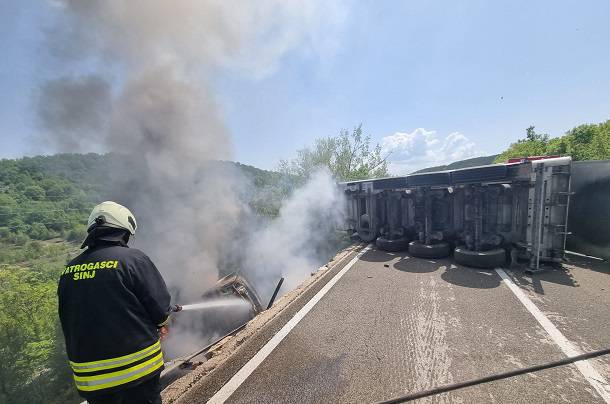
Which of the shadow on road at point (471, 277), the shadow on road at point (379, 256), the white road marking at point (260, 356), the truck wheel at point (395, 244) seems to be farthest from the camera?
the truck wheel at point (395, 244)

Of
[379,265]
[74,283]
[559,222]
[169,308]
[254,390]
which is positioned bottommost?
[379,265]

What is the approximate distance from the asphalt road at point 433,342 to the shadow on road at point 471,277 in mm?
32

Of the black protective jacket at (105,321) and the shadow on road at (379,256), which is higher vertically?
the black protective jacket at (105,321)

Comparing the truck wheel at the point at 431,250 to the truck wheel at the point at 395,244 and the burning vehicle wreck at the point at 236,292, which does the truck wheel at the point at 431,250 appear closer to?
the truck wheel at the point at 395,244

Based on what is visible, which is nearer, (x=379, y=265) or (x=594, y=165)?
(x=594, y=165)

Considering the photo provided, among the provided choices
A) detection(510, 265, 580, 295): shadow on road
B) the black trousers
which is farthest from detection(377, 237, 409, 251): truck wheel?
the black trousers

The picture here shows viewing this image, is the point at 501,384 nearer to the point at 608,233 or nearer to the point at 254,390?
the point at 254,390

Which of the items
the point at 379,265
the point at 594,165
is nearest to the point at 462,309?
the point at 379,265

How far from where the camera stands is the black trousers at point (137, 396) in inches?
66.1

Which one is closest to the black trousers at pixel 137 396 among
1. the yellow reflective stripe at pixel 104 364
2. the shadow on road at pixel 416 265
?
the yellow reflective stripe at pixel 104 364

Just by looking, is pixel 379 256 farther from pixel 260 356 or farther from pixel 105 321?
pixel 105 321

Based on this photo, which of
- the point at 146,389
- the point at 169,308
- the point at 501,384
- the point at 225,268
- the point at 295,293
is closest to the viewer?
the point at 146,389

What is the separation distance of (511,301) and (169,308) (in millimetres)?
4642

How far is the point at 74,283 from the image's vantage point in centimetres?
167
